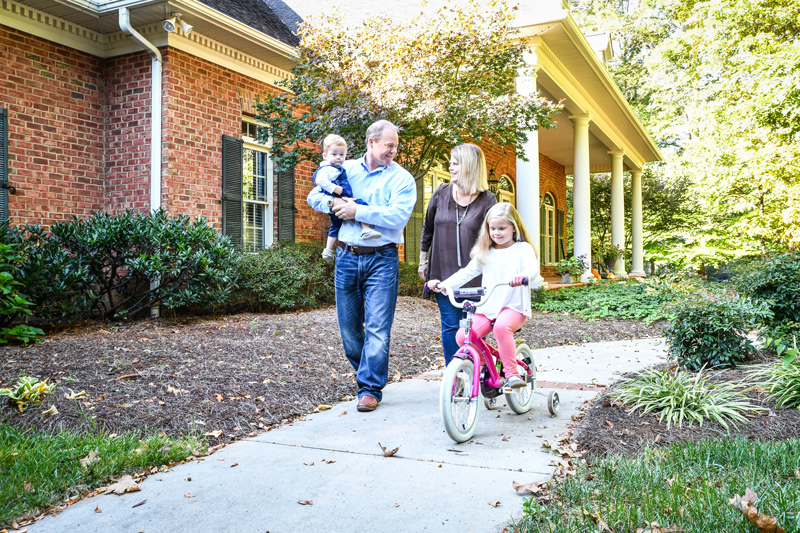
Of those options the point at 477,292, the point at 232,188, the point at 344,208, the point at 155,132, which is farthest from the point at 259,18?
the point at 477,292

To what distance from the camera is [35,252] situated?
23.1 feet

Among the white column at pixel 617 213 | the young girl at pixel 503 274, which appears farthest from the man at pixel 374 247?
the white column at pixel 617 213

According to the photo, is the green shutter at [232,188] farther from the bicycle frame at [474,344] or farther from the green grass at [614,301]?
the bicycle frame at [474,344]

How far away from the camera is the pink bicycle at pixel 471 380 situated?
10.9 ft

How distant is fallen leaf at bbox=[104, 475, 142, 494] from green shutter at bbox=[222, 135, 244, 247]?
6.93 m

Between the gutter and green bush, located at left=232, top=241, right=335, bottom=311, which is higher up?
the gutter

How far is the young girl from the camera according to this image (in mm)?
3680

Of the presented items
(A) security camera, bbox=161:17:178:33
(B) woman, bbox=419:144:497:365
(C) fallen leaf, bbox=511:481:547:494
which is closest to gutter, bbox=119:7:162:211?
(A) security camera, bbox=161:17:178:33

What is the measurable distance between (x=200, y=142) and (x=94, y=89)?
1.62 meters

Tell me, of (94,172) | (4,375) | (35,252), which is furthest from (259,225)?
(4,375)

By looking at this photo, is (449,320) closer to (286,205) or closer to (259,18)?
(286,205)

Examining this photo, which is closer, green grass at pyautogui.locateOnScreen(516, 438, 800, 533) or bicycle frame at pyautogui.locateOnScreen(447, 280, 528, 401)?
green grass at pyautogui.locateOnScreen(516, 438, 800, 533)

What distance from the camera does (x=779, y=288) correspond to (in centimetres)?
Result: 598

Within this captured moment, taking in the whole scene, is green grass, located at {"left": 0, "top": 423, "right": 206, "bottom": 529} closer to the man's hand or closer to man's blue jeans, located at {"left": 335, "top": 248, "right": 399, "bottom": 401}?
man's blue jeans, located at {"left": 335, "top": 248, "right": 399, "bottom": 401}
